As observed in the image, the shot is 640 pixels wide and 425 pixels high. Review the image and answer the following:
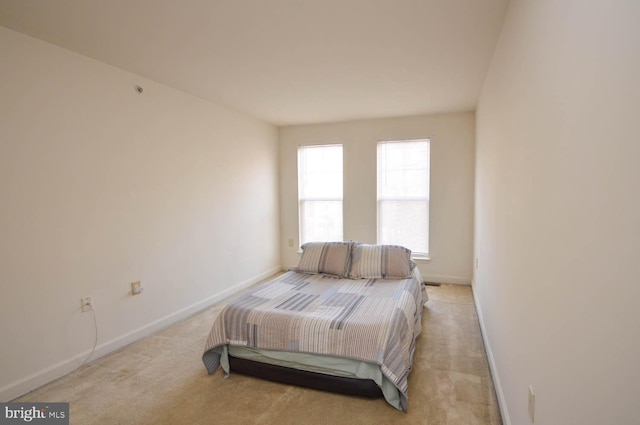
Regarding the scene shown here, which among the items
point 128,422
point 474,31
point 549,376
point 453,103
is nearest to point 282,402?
point 128,422

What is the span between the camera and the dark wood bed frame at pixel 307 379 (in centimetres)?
212

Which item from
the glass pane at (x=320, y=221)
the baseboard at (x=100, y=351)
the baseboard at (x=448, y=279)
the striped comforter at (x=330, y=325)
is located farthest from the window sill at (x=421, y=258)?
the baseboard at (x=100, y=351)

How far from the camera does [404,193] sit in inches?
194

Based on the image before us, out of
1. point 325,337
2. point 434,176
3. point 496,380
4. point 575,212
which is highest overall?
point 434,176

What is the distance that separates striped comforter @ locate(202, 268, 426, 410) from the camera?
6.86 ft

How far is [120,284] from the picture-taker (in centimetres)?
296

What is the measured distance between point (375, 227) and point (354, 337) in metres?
3.05

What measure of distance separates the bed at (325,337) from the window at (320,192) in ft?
7.52

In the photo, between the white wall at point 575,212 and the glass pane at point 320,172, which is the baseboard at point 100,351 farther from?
the white wall at point 575,212

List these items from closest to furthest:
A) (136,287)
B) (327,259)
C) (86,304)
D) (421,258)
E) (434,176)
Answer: (86,304) < (136,287) < (327,259) < (434,176) < (421,258)

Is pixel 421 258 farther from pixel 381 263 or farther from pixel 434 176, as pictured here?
pixel 381 263

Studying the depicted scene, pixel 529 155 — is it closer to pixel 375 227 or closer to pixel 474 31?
pixel 474 31

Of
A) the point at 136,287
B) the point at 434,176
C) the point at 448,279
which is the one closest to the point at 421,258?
the point at 448,279

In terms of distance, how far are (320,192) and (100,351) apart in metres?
3.58
